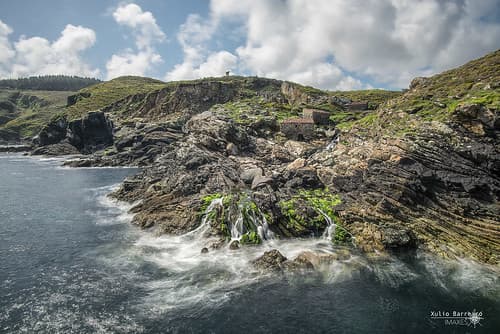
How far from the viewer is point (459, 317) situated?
24.6m

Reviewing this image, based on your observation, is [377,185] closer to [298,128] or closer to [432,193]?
[432,193]

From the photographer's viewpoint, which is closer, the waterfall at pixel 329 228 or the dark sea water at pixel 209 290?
the dark sea water at pixel 209 290

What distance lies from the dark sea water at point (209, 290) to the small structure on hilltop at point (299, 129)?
51862 mm

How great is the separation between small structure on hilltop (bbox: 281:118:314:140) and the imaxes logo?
65.9 meters

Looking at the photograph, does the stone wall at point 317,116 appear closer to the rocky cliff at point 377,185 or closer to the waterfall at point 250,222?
the rocky cliff at point 377,185

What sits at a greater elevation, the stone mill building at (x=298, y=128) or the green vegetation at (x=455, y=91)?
the green vegetation at (x=455, y=91)

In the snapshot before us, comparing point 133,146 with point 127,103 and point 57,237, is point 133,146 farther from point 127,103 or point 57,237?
point 57,237

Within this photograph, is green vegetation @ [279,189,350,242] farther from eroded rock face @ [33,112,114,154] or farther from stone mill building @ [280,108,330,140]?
eroded rock face @ [33,112,114,154]

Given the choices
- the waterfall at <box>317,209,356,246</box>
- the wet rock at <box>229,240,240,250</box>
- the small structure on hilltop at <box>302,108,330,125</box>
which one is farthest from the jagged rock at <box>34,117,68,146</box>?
the waterfall at <box>317,209,356,246</box>

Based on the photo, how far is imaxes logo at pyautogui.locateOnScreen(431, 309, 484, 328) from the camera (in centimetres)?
2391

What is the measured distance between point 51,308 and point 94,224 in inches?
936

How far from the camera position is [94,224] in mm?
47812

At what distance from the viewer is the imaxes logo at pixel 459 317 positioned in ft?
78.4

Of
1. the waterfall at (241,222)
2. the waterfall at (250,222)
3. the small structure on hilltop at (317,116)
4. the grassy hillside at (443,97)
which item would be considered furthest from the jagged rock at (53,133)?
the waterfall at (250,222)
